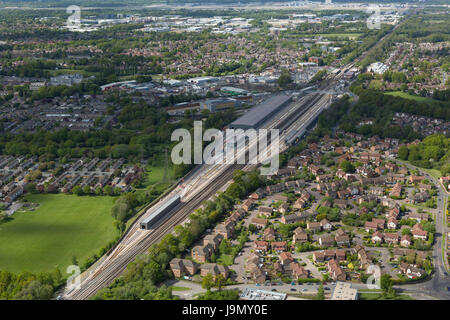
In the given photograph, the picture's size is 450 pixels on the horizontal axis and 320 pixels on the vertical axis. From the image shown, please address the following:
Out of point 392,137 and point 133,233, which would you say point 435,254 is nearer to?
point 133,233

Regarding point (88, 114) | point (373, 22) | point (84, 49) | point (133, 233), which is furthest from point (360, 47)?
point (133, 233)

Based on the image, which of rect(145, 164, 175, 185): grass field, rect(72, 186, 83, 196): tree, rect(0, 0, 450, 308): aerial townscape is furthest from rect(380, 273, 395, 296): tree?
rect(72, 186, 83, 196): tree

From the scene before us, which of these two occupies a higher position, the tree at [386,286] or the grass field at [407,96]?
the grass field at [407,96]

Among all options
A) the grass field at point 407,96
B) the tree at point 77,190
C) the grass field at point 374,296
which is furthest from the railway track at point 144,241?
the grass field at point 407,96

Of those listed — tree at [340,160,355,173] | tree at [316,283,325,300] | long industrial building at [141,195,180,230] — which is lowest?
tree at [316,283,325,300]

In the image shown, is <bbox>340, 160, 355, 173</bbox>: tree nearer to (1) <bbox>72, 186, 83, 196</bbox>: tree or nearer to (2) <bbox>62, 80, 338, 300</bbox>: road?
(2) <bbox>62, 80, 338, 300</bbox>: road

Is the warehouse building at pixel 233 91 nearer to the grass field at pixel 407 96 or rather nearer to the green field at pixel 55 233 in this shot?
the grass field at pixel 407 96
